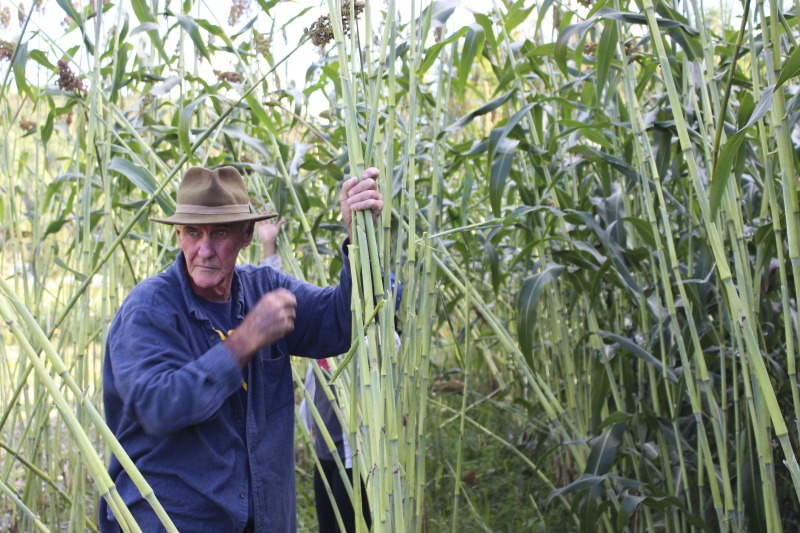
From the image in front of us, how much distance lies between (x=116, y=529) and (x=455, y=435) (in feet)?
8.32

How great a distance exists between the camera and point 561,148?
98.7 inches

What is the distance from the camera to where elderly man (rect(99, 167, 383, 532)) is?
4.62 feet

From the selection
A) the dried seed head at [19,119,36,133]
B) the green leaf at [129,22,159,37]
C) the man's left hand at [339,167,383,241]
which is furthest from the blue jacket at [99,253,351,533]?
the dried seed head at [19,119,36,133]

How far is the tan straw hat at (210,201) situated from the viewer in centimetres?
168

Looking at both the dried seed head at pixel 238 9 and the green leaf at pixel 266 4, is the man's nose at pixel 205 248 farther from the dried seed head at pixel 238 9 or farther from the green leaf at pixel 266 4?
the dried seed head at pixel 238 9

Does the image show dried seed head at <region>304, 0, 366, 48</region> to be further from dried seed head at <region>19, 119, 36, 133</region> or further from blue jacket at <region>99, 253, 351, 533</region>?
dried seed head at <region>19, 119, 36, 133</region>

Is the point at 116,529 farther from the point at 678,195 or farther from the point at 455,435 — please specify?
the point at 455,435

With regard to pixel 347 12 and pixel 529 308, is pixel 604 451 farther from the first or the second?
pixel 347 12

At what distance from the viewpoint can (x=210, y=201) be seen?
171 centimetres

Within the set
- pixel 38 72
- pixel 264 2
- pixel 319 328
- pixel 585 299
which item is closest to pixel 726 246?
pixel 585 299

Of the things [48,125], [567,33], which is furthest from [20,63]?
[567,33]

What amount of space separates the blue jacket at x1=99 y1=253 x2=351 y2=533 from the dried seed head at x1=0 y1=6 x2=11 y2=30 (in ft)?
4.95

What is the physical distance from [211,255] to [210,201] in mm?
126

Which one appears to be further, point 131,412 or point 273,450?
point 273,450
